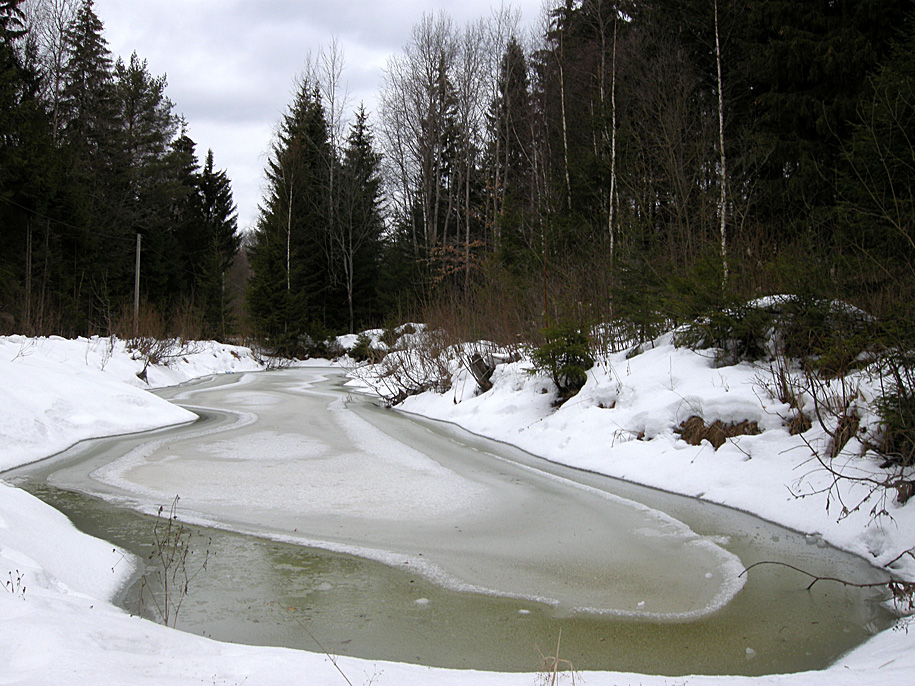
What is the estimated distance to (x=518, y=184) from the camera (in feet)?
93.6

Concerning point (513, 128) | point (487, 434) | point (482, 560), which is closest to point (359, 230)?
point (513, 128)

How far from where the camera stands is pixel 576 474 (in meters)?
7.88

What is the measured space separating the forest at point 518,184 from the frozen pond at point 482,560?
2.36 m

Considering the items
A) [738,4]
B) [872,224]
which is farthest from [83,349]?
[738,4]

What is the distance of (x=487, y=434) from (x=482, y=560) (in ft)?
21.2

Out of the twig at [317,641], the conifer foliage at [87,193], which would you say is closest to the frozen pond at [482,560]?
the twig at [317,641]

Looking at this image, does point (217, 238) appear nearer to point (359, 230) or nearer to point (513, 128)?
point (359, 230)

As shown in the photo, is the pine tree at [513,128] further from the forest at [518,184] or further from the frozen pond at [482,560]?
the frozen pond at [482,560]

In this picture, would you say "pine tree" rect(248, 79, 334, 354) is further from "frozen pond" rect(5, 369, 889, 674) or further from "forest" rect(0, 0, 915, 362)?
"frozen pond" rect(5, 369, 889, 674)

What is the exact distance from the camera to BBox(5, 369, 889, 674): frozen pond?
337 cm

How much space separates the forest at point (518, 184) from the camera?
9453 millimetres

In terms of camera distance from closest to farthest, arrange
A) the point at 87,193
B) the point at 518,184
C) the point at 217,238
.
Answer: the point at 518,184
the point at 87,193
the point at 217,238

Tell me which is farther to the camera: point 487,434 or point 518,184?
point 518,184

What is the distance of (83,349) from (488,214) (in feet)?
50.2
